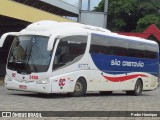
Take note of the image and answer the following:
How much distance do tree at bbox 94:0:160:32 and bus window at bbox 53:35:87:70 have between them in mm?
57117

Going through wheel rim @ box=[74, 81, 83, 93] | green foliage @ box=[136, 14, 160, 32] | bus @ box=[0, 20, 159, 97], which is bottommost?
wheel rim @ box=[74, 81, 83, 93]

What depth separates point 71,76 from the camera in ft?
64.9

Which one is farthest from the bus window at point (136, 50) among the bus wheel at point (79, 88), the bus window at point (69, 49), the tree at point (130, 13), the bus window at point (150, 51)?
the tree at point (130, 13)

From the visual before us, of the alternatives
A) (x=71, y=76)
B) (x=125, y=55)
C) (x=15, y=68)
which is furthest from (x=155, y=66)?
(x=15, y=68)

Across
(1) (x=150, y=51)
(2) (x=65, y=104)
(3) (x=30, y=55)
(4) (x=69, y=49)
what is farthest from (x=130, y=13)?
(2) (x=65, y=104)

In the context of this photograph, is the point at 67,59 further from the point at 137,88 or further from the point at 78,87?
the point at 137,88

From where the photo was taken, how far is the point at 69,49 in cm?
1972

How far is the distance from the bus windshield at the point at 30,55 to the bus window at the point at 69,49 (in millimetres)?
473

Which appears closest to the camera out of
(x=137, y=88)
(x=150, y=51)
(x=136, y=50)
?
(x=136, y=50)

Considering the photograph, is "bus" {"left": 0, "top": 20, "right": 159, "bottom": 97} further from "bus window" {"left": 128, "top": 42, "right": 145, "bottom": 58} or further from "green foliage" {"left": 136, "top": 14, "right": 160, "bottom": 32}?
"green foliage" {"left": 136, "top": 14, "right": 160, "bottom": 32}

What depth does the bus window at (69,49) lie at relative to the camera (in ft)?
62.5

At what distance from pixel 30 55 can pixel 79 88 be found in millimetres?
2966

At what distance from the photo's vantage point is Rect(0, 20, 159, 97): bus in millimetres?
18703

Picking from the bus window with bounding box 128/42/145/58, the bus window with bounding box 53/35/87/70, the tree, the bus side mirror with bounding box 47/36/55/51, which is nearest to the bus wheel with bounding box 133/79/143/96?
the bus window with bounding box 128/42/145/58
